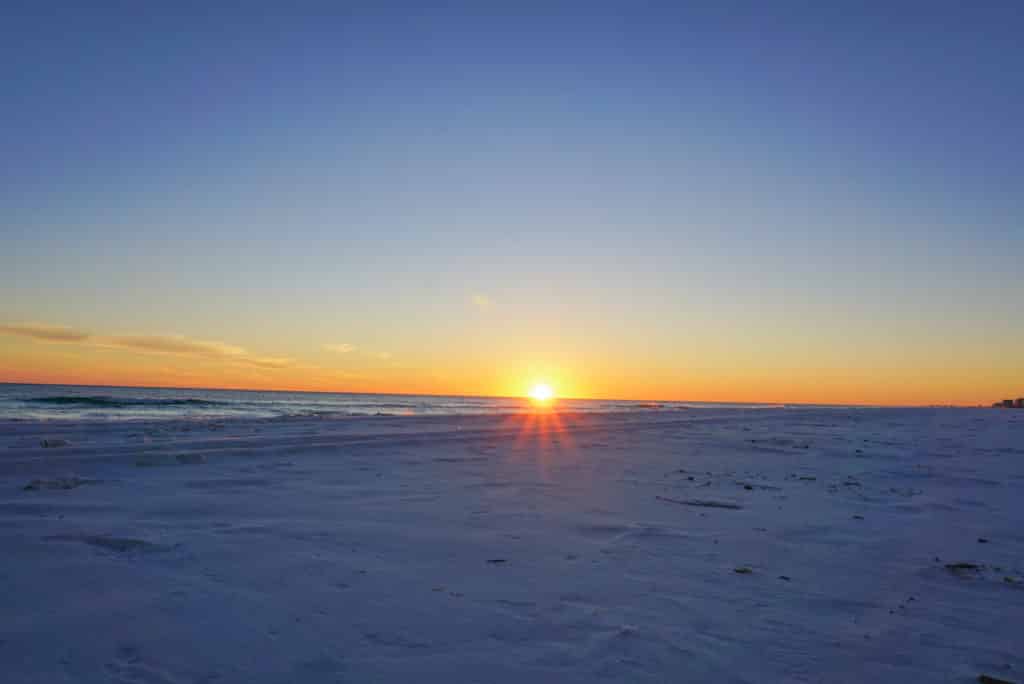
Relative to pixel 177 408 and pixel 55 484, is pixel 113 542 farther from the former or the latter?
pixel 177 408

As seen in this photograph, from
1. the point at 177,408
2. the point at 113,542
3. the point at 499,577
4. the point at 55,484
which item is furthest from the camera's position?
the point at 177,408

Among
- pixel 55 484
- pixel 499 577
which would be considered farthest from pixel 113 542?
pixel 55 484

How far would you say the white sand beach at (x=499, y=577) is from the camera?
2396 millimetres

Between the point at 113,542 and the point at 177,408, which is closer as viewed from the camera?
the point at 113,542

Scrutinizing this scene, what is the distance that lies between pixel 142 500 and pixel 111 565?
198 centimetres

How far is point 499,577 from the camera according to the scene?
340cm

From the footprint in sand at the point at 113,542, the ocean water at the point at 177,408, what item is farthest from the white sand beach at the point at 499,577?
the ocean water at the point at 177,408

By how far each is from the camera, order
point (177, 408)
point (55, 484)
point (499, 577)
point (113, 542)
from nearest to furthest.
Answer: point (499, 577)
point (113, 542)
point (55, 484)
point (177, 408)

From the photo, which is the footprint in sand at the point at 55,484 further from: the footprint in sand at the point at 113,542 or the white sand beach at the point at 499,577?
the footprint in sand at the point at 113,542

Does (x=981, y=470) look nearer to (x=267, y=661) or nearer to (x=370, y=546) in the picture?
(x=370, y=546)

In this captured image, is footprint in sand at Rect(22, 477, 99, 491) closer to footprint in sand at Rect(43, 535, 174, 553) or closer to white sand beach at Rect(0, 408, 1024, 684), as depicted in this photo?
white sand beach at Rect(0, 408, 1024, 684)

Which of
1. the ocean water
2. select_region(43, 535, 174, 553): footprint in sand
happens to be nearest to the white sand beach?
select_region(43, 535, 174, 553): footprint in sand

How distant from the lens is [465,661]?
238 centimetres

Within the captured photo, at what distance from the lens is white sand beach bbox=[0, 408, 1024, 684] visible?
240 centimetres
